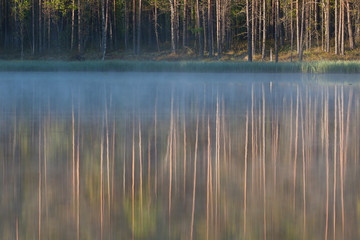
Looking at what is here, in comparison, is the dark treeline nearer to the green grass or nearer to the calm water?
the green grass

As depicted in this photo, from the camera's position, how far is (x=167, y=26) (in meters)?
68.4

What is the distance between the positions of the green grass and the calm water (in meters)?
22.5

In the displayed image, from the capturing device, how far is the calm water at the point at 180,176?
4133mm

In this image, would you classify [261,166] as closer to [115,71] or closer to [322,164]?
[322,164]

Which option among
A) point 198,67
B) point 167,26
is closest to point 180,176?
point 198,67

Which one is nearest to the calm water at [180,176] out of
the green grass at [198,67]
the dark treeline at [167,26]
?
the green grass at [198,67]

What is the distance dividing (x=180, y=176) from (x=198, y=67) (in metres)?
29.8

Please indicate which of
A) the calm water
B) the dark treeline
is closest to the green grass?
the dark treeline

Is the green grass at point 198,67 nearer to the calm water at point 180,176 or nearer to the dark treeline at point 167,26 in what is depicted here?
the dark treeline at point 167,26

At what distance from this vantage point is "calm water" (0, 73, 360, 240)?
4.13m

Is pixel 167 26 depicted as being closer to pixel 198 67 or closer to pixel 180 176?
pixel 198 67

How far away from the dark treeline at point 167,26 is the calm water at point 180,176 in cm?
4043

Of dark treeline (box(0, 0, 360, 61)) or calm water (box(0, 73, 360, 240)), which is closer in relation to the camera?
calm water (box(0, 73, 360, 240))

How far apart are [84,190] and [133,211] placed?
83 centimetres
